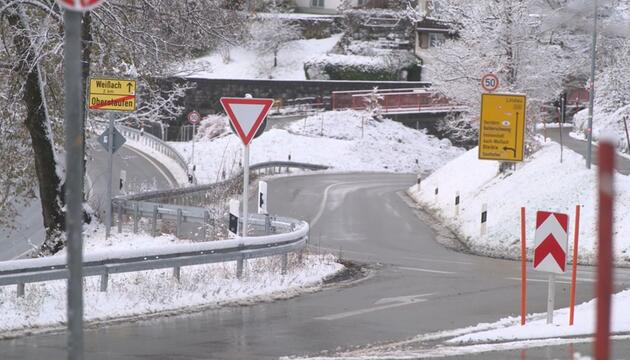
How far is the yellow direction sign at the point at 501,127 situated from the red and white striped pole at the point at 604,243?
19.8 metres

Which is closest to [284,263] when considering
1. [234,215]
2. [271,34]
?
[234,215]

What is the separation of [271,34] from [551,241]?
6588 centimetres

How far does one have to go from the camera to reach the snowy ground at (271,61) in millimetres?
75562

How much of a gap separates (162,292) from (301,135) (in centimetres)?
4597

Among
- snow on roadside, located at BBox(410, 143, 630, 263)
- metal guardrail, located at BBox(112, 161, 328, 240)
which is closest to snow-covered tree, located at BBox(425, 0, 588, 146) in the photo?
snow on roadside, located at BBox(410, 143, 630, 263)

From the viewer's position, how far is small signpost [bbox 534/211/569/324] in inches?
448

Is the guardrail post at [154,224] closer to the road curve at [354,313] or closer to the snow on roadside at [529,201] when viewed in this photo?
the road curve at [354,313]

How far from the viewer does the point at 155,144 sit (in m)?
53.8

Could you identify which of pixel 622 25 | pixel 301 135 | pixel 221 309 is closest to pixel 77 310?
pixel 622 25

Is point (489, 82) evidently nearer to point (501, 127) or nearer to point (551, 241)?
point (501, 127)

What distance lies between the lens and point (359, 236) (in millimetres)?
26062

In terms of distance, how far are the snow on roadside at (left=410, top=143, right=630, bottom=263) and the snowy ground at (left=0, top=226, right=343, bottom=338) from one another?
Result: 26.1 ft

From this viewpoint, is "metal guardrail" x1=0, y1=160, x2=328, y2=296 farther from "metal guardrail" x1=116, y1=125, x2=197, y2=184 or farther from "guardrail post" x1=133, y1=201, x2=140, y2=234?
"metal guardrail" x1=116, y1=125, x2=197, y2=184

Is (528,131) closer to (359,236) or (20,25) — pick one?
(359,236)
